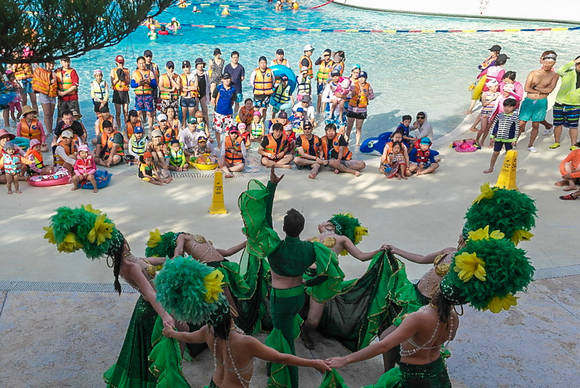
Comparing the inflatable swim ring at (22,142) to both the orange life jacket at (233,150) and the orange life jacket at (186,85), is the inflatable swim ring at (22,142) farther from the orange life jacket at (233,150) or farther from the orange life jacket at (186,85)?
the orange life jacket at (186,85)

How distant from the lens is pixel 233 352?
11.8 ft

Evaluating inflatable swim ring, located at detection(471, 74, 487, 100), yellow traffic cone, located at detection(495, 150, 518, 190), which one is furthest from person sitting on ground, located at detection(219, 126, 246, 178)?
inflatable swim ring, located at detection(471, 74, 487, 100)

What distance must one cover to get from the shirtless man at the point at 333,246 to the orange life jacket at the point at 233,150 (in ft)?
16.6

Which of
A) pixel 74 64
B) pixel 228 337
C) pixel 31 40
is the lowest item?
pixel 74 64

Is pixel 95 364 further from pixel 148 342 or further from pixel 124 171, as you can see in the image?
pixel 124 171

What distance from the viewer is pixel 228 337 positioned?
3576mm

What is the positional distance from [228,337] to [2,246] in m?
4.87

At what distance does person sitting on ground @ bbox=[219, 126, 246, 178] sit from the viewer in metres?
10.2

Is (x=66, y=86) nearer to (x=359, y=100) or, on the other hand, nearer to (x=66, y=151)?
(x=66, y=151)

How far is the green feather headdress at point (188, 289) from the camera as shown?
3230mm

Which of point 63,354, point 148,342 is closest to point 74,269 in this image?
point 63,354

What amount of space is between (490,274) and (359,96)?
872cm

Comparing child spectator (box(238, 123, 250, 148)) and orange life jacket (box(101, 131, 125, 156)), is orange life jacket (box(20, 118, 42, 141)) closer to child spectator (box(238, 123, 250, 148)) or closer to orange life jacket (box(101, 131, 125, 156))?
orange life jacket (box(101, 131, 125, 156))

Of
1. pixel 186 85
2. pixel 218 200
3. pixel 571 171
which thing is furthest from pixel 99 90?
pixel 571 171
